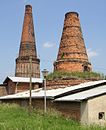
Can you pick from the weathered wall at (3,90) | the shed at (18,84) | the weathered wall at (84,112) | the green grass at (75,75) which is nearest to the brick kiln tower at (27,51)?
the weathered wall at (3,90)

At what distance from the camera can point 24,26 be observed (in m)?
38.6

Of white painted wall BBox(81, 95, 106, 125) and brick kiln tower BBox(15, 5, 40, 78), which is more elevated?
brick kiln tower BBox(15, 5, 40, 78)

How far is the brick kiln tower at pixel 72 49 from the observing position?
963 inches

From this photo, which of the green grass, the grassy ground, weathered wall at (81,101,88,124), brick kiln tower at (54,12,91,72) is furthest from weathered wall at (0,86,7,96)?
weathered wall at (81,101,88,124)

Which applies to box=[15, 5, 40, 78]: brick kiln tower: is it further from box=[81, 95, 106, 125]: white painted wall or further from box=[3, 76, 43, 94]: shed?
box=[81, 95, 106, 125]: white painted wall

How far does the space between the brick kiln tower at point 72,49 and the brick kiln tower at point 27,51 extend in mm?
12420

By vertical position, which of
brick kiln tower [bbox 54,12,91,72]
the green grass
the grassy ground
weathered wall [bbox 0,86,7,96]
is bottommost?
the grassy ground

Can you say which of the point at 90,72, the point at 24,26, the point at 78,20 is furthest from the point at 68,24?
the point at 24,26

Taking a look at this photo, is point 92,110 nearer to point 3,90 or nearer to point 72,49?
point 72,49

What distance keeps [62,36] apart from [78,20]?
209 centimetres

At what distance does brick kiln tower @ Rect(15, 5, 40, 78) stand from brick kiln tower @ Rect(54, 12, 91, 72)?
12420 millimetres

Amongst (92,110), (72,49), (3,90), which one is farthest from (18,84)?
(92,110)

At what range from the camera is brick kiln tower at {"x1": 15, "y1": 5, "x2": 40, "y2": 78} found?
3728cm

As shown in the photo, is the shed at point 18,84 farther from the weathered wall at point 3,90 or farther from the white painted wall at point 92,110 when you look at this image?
the white painted wall at point 92,110
